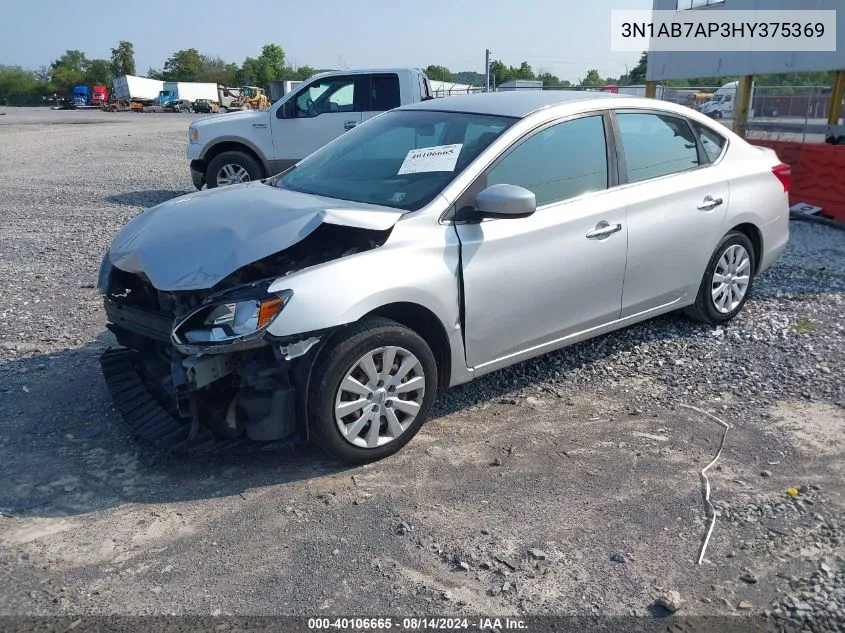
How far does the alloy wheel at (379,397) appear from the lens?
3.70m

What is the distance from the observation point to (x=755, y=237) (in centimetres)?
586

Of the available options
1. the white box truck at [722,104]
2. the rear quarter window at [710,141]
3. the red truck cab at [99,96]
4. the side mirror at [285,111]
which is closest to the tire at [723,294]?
the rear quarter window at [710,141]

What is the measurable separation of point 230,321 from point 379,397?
33.2 inches

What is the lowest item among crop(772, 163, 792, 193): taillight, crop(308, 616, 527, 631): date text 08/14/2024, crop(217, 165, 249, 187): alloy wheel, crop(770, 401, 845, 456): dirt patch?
crop(308, 616, 527, 631): date text 08/14/2024

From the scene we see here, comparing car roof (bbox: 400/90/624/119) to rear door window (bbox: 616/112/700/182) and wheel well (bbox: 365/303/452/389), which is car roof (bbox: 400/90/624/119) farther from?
wheel well (bbox: 365/303/452/389)

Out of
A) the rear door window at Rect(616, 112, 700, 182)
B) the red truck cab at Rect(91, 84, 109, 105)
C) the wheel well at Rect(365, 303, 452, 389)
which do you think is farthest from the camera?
the red truck cab at Rect(91, 84, 109, 105)

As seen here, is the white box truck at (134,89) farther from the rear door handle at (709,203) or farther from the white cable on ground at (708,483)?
the white cable on ground at (708,483)

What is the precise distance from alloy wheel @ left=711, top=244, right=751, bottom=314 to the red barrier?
5387 millimetres

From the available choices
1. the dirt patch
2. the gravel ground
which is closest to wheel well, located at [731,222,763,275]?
the gravel ground

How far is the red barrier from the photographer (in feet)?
33.3

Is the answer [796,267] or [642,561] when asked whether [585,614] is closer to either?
[642,561]

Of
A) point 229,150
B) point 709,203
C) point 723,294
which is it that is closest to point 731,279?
point 723,294

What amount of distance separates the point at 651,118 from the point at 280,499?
3.63 metres

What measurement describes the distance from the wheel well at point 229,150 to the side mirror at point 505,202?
8.23 m
